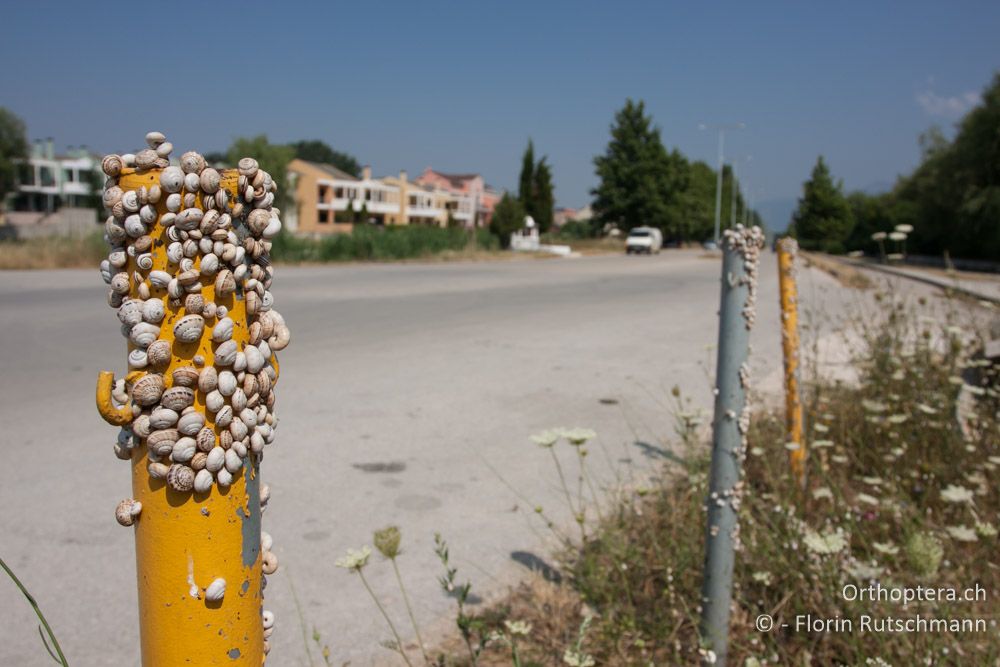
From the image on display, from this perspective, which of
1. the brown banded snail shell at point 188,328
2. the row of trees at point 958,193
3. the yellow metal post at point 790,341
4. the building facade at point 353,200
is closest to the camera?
the brown banded snail shell at point 188,328

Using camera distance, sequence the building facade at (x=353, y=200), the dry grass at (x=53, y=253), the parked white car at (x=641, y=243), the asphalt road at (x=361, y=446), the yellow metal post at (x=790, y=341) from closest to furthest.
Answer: the asphalt road at (x=361, y=446) → the yellow metal post at (x=790, y=341) → the dry grass at (x=53, y=253) → the parked white car at (x=641, y=243) → the building facade at (x=353, y=200)

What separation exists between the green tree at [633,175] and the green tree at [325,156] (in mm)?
61072

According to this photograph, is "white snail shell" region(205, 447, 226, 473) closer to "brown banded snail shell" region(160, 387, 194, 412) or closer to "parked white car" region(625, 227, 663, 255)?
"brown banded snail shell" region(160, 387, 194, 412)

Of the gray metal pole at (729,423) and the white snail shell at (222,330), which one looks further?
the gray metal pole at (729,423)

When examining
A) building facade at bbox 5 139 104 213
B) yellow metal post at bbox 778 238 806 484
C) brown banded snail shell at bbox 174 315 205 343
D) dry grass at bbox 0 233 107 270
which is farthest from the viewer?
building facade at bbox 5 139 104 213

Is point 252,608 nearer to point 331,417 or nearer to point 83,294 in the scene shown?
point 331,417

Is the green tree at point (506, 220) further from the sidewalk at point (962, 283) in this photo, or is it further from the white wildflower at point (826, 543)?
the white wildflower at point (826, 543)

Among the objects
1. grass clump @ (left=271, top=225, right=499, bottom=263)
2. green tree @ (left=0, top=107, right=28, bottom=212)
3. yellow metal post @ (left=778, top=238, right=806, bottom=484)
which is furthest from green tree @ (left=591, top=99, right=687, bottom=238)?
yellow metal post @ (left=778, top=238, right=806, bottom=484)

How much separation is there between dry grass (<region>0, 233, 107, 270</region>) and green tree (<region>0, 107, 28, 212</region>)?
19394 mm

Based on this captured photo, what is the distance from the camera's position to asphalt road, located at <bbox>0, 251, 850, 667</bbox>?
262 centimetres

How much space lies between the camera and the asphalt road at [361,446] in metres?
2.62

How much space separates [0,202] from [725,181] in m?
86.1

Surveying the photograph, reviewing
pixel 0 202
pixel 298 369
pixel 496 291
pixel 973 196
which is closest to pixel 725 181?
pixel 973 196

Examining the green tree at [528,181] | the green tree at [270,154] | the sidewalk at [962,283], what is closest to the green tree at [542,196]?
the green tree at [528,181]
